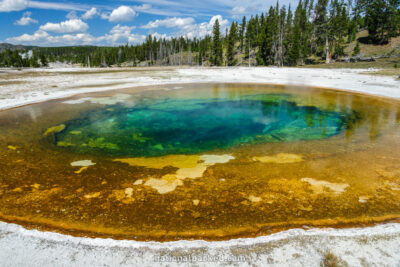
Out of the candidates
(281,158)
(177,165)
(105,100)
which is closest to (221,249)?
(177,165)

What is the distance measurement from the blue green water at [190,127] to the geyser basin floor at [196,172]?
6 cm

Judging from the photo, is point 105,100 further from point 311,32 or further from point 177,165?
point 311,32

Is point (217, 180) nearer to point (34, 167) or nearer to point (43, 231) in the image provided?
point (43, 231)

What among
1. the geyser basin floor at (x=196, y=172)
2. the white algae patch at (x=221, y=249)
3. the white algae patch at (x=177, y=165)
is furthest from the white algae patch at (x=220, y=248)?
the white algae patch at (x=177, y=165)

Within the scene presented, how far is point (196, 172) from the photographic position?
5.94 metres

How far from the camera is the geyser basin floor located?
4.12m

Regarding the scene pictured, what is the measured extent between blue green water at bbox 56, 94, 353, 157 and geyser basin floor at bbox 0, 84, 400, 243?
6 centimetres

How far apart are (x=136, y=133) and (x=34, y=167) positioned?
373 centimetres

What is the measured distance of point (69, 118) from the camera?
11203 mm

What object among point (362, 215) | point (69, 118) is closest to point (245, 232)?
point (362, 215)

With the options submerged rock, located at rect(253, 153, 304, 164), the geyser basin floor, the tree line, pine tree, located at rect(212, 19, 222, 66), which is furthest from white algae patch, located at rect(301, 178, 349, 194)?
pine tree, located at rect(212, 19, 222, 66)

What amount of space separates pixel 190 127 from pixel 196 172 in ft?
14.6

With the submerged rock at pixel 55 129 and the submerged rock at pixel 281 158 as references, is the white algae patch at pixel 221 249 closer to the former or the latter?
the submerged rock at pixel 281 158

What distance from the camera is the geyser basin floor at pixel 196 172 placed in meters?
4.12
